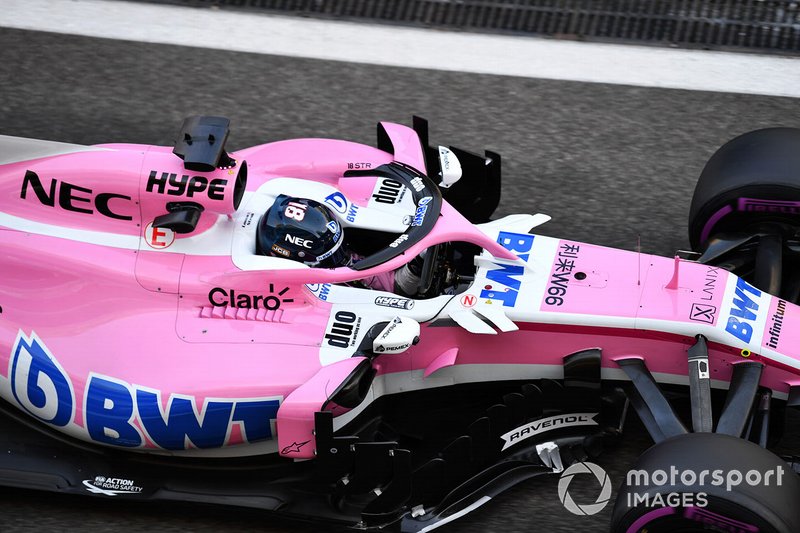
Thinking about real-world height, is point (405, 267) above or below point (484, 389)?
above

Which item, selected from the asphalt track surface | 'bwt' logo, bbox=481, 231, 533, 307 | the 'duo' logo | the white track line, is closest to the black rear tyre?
the asphalt track surface

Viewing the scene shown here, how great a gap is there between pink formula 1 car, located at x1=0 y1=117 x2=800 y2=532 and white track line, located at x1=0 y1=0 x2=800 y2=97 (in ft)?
10.0

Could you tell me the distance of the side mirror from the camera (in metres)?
4.55

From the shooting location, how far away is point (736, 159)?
5.52 m

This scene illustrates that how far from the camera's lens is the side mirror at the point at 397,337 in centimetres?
455

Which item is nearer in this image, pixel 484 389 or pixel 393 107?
pixel 484 389

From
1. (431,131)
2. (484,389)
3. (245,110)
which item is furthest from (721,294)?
(245,110)

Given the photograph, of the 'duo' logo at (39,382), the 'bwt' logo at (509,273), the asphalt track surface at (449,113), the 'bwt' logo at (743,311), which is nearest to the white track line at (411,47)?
the asphalt track surface at (449,113)

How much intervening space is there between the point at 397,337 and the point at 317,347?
1.40ft

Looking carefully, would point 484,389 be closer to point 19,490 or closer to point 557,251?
point 557,251

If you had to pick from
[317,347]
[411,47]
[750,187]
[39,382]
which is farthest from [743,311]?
[411,47]

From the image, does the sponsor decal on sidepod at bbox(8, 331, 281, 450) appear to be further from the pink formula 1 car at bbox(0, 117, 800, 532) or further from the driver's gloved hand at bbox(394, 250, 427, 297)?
the driver's gloved hand at bbox(394, 250, 427, 297)

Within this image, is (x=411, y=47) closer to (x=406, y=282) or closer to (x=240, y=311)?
(x=406, y=282)

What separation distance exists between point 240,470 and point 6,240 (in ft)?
5.10
